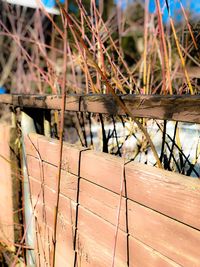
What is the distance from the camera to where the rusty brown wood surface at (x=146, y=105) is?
2.48 feet

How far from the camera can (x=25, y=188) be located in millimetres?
1712

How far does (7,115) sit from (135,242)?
4.21m

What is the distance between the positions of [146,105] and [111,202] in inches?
16.3

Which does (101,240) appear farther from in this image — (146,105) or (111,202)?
(146,105)

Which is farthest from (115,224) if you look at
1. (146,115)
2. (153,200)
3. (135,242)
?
(146,115)

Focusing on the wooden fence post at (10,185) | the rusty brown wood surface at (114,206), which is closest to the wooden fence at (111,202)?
the rusty brown wood surface at (114,206)

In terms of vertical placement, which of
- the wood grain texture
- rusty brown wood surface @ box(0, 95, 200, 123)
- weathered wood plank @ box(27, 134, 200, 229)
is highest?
rusty brown wood surface @ box(0, 95, 200, 123)

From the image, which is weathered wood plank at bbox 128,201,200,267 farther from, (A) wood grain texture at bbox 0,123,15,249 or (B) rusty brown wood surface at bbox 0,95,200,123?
(A) wood grain texture at bbox 0,123,15,249

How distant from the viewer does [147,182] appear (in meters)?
0.95

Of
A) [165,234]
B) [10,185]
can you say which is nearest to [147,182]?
[165,234]

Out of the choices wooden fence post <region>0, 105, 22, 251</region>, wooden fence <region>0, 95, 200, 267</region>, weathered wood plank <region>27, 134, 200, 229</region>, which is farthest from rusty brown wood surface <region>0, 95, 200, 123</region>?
wooden fence post <region>0, 105, 22, 251</region>

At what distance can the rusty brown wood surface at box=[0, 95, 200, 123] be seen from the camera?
756 millimetres

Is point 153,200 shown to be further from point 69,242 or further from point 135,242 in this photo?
point 69,242

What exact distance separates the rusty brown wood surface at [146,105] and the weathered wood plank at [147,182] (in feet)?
0.60
